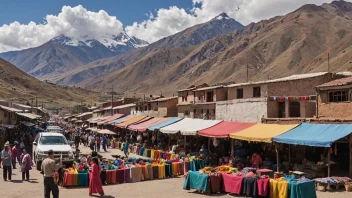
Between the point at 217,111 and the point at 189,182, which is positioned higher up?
the point at 217,111

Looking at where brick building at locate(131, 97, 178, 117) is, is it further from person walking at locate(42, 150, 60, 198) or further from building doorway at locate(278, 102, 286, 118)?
person walking at locate(42, 150, 60, 198)

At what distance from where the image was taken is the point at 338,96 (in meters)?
23.8

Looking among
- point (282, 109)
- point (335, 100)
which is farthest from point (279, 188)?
point (282, 109)

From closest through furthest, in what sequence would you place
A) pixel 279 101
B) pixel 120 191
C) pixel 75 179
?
pixel 120 191 < pixel 75 179 < pixel 279 101

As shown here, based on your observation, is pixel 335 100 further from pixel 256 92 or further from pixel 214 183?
pixel 256 92

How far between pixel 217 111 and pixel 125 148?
29.1ft

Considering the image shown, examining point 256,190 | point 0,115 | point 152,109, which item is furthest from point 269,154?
point 152,109

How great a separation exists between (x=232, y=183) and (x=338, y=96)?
1005cm

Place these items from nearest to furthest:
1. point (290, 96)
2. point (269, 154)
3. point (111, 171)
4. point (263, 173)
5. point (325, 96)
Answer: point (263, 173) < point (111, 171) < point (325, 96) < point (269, 154) < point (290, 96)

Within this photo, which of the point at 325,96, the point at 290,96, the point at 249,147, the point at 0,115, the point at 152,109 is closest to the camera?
the point at 325,96

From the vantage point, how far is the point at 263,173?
18391 mm

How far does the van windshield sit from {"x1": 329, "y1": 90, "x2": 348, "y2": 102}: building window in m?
15.9

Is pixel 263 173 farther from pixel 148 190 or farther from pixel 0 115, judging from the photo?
pixel 0 115

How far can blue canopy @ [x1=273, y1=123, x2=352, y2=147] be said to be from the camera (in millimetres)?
18969
